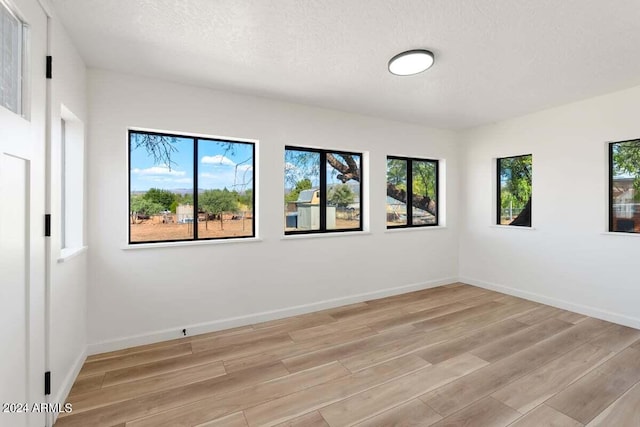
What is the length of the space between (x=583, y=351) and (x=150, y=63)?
4657 mm

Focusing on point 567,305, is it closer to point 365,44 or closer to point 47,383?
point 365,44

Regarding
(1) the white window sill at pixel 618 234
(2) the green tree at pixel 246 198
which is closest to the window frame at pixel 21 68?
(2) the green tree at pixel 246 198

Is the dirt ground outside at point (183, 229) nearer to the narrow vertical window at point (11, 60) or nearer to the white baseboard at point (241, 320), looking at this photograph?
the white baseboard at point (241, 320)

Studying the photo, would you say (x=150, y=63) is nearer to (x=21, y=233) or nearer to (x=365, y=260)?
(x=21, y=233)

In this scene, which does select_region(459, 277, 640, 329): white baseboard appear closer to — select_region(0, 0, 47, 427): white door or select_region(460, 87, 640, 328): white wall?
select_region(460, 87, 640, 328): white wall

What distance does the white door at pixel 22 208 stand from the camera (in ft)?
4.57

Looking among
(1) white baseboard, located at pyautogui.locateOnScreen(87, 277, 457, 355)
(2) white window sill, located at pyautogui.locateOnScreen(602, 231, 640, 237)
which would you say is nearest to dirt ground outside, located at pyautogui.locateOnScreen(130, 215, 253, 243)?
(1) white baseboard, located at pyautogui.locateOnScreen(87, 277, 457, 355)

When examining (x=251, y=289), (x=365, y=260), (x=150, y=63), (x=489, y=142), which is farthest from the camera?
(x=489, y=142)

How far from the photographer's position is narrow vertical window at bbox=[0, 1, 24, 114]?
141 centimetres

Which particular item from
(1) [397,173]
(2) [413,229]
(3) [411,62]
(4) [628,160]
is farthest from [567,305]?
(3) [411,62]

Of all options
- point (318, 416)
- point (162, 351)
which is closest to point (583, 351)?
point (318, 416)

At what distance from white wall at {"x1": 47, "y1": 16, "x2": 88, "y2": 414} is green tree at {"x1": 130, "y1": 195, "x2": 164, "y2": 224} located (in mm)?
635

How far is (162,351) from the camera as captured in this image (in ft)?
9.22

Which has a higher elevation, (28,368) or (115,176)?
(115,176)
